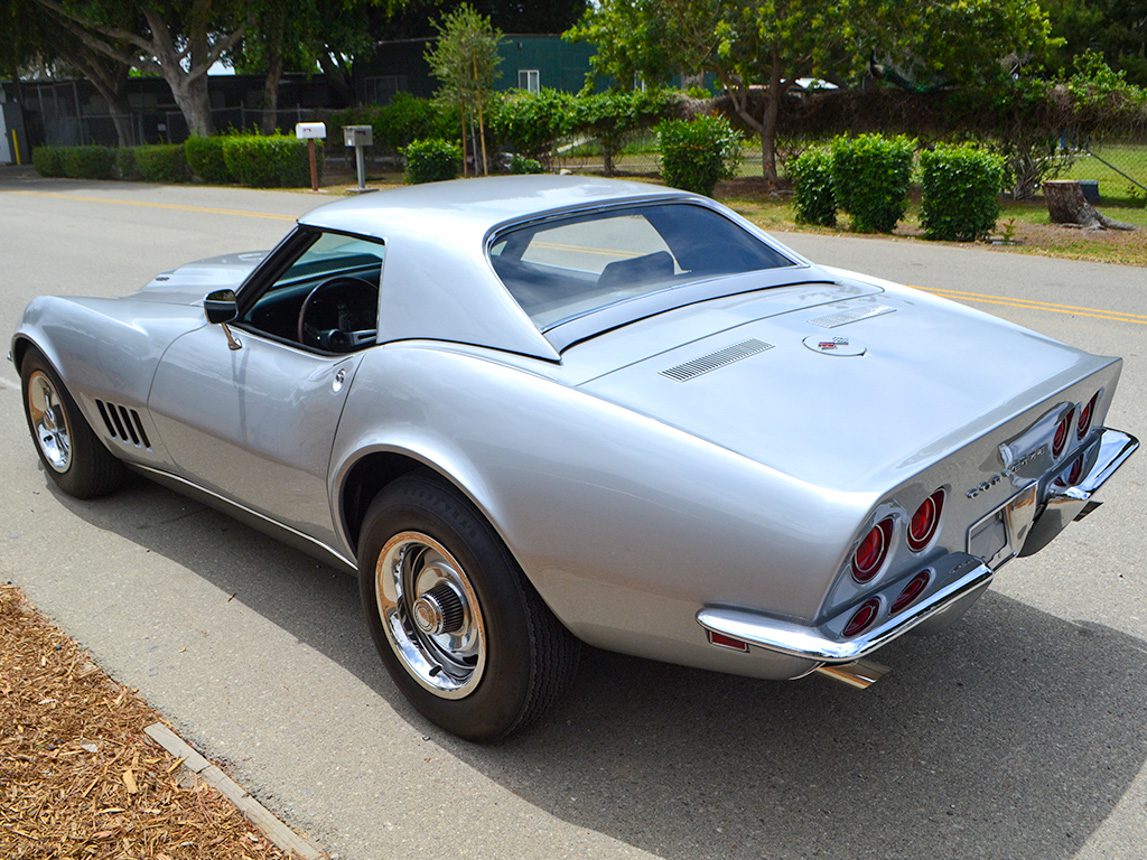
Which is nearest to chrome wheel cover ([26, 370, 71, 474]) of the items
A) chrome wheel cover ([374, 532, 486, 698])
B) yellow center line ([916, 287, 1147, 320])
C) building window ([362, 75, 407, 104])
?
chrome wheel cover ([374, 532, 486, 698])

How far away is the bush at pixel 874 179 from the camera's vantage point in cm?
1436

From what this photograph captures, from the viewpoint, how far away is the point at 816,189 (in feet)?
50.5

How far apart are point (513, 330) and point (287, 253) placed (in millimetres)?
1196

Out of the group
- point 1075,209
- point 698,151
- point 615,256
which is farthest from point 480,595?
point 698,151

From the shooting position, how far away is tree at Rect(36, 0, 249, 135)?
2781 cm

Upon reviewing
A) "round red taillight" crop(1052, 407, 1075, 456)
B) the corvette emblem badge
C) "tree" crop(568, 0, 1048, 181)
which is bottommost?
"round red taillight" crop(1052, 407, 1075, 456)

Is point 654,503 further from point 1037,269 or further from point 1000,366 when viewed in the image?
point 1037,269

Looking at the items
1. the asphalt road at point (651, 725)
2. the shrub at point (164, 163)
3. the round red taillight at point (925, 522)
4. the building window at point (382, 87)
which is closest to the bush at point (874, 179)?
the asphalt road at point (651, 725)

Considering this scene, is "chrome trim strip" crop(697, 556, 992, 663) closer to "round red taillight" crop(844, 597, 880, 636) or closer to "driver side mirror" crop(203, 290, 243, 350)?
"round red taillight" crop(844, 597, 880, 636)

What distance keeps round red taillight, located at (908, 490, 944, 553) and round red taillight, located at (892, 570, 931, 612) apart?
6cm

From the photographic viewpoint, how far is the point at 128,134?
3462cm

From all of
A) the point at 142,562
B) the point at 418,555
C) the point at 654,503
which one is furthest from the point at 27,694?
the point at 654,503

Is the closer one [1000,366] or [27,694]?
[1000,366]

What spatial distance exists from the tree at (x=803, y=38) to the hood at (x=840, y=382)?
1731 centimetres
